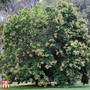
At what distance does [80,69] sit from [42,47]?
3.22 meters

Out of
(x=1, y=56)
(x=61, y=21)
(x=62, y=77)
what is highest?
(x=61, y=21)

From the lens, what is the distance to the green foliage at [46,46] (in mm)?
22984

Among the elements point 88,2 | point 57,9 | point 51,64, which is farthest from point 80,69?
point 88,2

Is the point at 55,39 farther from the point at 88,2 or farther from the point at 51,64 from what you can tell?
the point at 88,2

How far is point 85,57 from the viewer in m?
23.9

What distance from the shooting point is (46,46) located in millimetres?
23266

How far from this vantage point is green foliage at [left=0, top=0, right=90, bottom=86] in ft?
75.4

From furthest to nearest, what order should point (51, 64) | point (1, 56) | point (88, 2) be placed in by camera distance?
point (88, 2) → point (1, 56) → point (51, 64)

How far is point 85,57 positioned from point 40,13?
175 inches

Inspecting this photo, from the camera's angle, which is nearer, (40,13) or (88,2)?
(40,13)

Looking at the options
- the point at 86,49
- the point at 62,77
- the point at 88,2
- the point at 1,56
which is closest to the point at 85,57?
the point at 86,49

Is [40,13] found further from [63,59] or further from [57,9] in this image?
[63,59]

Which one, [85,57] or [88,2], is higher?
[88,2]

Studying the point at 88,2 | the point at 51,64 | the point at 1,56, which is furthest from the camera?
the point at 88,2
